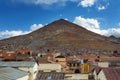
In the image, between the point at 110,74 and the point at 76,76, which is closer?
the point at 110,74

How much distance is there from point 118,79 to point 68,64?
121ft

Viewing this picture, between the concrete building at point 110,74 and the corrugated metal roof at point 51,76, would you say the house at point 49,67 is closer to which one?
the corrugated metal roof at point 51,76

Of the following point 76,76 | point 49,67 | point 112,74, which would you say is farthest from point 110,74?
point 49,67

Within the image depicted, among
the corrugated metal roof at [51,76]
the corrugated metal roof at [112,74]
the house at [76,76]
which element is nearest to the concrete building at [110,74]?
the corrugated metal roof at [112,74]

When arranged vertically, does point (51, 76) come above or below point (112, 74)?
below

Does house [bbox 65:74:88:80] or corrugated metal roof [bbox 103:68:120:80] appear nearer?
corrugated metal roof [bbox 103:68:120:80]

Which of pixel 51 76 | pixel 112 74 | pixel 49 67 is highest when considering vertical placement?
pixel 49 67

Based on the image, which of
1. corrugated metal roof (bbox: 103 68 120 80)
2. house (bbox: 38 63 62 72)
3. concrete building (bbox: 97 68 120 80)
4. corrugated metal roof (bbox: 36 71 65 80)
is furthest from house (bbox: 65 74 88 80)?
corrugated metal roof (bbox: 103 68 120 80)

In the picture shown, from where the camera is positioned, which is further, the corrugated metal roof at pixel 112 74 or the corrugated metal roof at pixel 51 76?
the corrugated metal roof at pixel 51 76

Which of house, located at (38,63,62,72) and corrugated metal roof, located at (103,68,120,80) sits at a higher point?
house, located at (38,63,62,72)

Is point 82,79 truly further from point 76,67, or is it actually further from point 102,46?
point 102,46

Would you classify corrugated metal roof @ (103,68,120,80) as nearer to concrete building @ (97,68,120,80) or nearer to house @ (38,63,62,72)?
concrete building @ (97,68,120,80)

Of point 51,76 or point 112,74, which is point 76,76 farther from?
point 112,74

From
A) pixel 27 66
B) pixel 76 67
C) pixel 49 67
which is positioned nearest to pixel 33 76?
pixel 27 66
